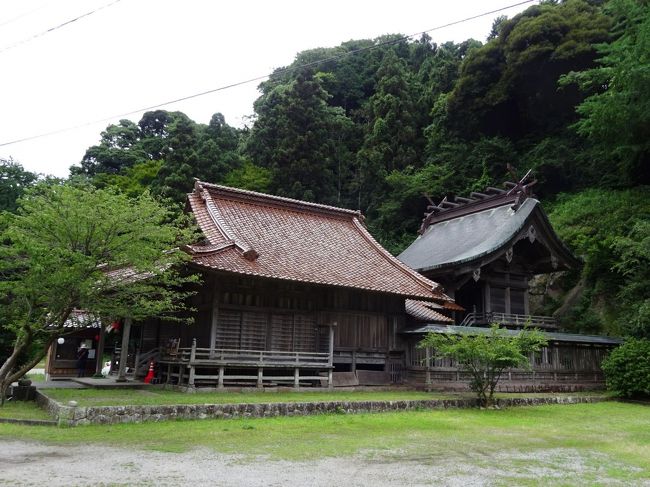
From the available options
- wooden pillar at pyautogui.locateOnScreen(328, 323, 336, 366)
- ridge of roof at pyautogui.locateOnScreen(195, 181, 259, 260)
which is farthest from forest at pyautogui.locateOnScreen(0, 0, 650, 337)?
A: ridge of roof at pyautogui.locateOnScreen(195, 181, 259, 260)

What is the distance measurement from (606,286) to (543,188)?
39.8 ft

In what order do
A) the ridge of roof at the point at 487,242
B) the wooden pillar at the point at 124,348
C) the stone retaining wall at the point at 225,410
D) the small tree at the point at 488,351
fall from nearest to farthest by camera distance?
the stone retaining wall at the point at 225,410 < the small tree at the point at 488,351 < the wooden pillar at the point at 124,348 < the ridge of roof at the point at 487,242

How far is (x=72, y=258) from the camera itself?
11367 mm

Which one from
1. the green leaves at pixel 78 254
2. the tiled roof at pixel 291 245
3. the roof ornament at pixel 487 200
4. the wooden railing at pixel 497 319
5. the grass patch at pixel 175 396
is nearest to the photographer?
the green leaves at pixel 78 254

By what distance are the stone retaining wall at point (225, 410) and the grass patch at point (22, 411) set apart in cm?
22

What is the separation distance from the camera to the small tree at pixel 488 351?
13914 millimetres

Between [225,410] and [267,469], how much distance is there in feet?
15.5

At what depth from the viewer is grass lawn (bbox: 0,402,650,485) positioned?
7.81 m

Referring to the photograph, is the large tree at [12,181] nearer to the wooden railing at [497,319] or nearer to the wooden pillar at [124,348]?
the wooden pillar at [124,348]

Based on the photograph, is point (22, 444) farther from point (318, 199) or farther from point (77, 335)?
point (318, 199)

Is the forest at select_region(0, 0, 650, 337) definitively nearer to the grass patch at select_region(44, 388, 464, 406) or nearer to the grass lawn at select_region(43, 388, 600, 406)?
the grass lawn at select_region(43, 388, 600, 406)

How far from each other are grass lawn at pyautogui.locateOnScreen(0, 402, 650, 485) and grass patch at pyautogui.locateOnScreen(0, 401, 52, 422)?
0.80 meters

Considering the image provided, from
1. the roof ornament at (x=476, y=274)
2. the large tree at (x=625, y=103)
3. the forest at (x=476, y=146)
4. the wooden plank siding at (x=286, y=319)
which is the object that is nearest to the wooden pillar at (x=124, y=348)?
the wooden plank siding at (x=286, y=319)

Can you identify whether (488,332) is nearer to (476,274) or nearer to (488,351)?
(488,351)
